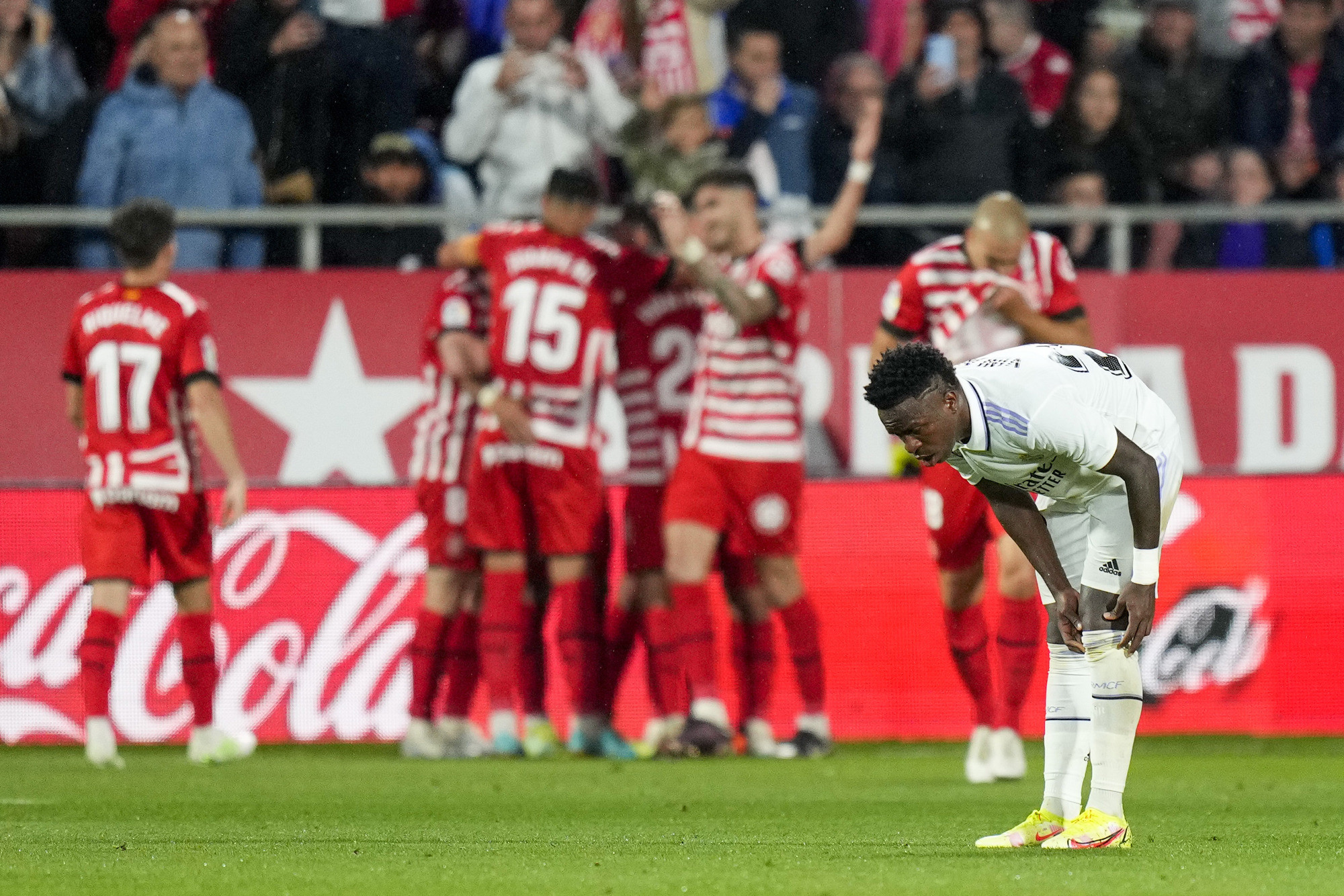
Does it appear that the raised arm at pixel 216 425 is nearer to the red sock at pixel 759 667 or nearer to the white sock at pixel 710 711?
the white sock at pixel 710 711

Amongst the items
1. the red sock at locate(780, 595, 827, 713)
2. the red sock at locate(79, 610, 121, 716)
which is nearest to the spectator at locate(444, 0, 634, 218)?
the red sock at locate(780, 595, 827, 713)

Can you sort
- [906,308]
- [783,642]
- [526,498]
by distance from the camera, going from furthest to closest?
1. [783,642]
2. [526,498]
3. [906,308]

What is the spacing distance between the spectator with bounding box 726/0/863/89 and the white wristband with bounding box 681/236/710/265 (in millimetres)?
3845

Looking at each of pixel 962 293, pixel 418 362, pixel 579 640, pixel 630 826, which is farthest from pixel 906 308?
pixel 418 362

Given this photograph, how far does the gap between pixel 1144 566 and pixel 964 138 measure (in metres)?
7.62

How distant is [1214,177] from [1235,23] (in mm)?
1251

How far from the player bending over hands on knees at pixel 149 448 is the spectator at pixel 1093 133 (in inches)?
231

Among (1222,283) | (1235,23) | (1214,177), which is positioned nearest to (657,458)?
(1222,283)

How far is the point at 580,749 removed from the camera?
10.5 metres

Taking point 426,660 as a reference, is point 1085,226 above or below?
above

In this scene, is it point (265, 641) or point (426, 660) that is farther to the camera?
point (265, 641)

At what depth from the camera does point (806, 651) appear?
1020 cm

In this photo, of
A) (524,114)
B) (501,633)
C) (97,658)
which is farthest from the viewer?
(524,114)

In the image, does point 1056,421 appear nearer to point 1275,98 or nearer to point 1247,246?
point 1247,246
